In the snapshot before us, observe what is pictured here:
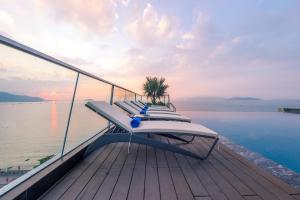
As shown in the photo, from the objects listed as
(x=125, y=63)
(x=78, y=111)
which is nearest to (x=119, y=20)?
(x=125, y=63)

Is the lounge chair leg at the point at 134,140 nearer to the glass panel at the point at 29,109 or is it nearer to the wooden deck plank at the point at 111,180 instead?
the wooden deck plank at the point at 111,180

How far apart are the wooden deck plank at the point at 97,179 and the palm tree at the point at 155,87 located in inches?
540

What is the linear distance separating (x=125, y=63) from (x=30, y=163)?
35.5ft

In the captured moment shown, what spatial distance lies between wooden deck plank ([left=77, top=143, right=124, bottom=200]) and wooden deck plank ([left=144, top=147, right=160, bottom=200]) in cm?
45

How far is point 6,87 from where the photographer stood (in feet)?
4.65

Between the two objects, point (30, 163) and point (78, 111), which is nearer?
point (30, 163)

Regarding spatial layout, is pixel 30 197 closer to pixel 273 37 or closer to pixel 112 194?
pixel 112 194

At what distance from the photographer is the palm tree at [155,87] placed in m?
16.4

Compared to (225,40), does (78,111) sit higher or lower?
lower

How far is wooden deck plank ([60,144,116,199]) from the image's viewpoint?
164 cm

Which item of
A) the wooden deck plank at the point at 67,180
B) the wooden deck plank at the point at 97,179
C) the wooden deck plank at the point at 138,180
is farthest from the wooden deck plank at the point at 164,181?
the wooden deck plank at the point at 67,180

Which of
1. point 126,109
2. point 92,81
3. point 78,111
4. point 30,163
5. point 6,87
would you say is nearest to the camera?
point 6,87

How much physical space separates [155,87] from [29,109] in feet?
48.6

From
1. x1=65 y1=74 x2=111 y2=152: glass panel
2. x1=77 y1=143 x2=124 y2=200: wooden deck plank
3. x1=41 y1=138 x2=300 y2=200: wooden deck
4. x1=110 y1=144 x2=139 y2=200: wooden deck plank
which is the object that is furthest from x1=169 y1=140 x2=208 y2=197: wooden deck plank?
x1=65 y1=74 x2=111 y2=152: glass panel
